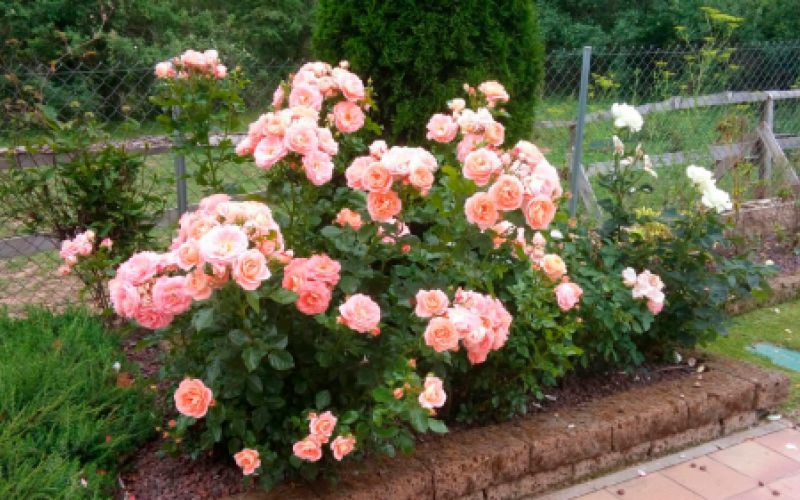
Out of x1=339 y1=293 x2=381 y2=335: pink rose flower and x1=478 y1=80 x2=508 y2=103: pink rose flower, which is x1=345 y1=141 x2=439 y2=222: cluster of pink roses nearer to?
x1=339 y1=293 x2=381 y2=335: pink rose flower

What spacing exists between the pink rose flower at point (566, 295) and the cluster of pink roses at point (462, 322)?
0.44 meters

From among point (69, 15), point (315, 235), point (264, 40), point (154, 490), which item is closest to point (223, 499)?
point (154, 490)

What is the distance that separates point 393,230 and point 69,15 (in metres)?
12.3

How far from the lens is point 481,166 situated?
7.16ft

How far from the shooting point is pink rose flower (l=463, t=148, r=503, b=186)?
7.16 feet

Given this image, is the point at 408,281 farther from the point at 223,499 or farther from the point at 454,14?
the point at 454,14

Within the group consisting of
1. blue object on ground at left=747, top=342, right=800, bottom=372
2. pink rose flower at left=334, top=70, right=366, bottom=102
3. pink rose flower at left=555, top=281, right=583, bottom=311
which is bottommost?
blue object on ground at left=747, top=342, right=800, bottom=372

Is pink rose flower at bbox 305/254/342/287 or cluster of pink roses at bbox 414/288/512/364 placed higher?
pink rose flower at bbox 305/254/342/287

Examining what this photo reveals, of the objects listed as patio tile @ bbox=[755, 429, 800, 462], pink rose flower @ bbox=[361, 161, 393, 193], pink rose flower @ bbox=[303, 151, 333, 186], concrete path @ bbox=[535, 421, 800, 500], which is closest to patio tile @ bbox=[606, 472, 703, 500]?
concrete path @ bbox=[535, 421, 800, 500]

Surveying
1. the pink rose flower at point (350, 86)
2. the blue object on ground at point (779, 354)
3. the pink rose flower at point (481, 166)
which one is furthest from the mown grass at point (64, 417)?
the blue object on ground at point (779, 354)

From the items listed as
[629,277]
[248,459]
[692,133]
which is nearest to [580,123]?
[629,277]

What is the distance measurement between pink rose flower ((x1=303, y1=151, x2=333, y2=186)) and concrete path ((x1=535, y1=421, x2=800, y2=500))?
155cm

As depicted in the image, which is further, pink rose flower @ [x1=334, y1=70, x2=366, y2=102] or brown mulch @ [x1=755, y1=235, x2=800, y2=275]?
brown mulch @ [x1=755, y1=235, x2=800, y2=275]

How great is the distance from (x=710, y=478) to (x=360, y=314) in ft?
5.97
